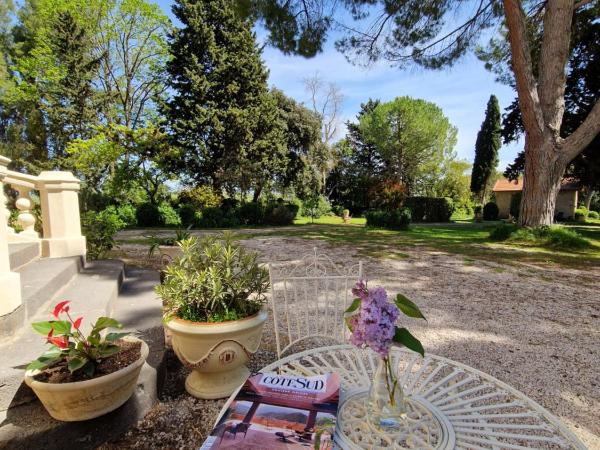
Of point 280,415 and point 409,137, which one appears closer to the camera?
point 280,415

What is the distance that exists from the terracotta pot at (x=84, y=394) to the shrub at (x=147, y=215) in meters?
14.8

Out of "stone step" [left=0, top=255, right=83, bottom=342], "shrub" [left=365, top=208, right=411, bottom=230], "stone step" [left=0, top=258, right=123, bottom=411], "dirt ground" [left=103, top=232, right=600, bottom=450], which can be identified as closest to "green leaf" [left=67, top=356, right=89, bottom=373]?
"stone step" [left=0, top=258, right=123, bottom=411]

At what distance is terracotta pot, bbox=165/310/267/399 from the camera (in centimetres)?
200

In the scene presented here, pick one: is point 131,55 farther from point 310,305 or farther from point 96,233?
point 310,305

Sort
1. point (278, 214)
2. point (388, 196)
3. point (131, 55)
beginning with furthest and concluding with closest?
point (131, 55) → point (278, 214) → point (388, 196)

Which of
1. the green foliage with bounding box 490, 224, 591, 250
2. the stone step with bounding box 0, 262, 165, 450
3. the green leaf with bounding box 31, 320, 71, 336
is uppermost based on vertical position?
the green leaf with bounding box 31, 320, 71, 336

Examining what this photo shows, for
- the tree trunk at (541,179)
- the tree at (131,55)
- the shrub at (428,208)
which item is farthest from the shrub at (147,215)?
the shrub at (428,208)

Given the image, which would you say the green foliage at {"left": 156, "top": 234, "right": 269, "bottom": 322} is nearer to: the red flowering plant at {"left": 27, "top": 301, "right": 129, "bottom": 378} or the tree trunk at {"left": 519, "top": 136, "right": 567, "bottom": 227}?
the red flowering plant at {"left": 27, "top": 301, "right": 129, "bottom": 378}

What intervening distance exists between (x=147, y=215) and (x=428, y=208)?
1706 cm

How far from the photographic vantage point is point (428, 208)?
21.4m

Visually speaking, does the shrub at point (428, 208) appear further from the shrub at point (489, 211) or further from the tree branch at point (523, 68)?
the tree branch at point (523, 68)

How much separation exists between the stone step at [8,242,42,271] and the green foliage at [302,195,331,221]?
18365 mm

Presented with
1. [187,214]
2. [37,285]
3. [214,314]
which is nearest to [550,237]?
[214,314]

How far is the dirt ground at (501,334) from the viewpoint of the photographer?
195 cm
